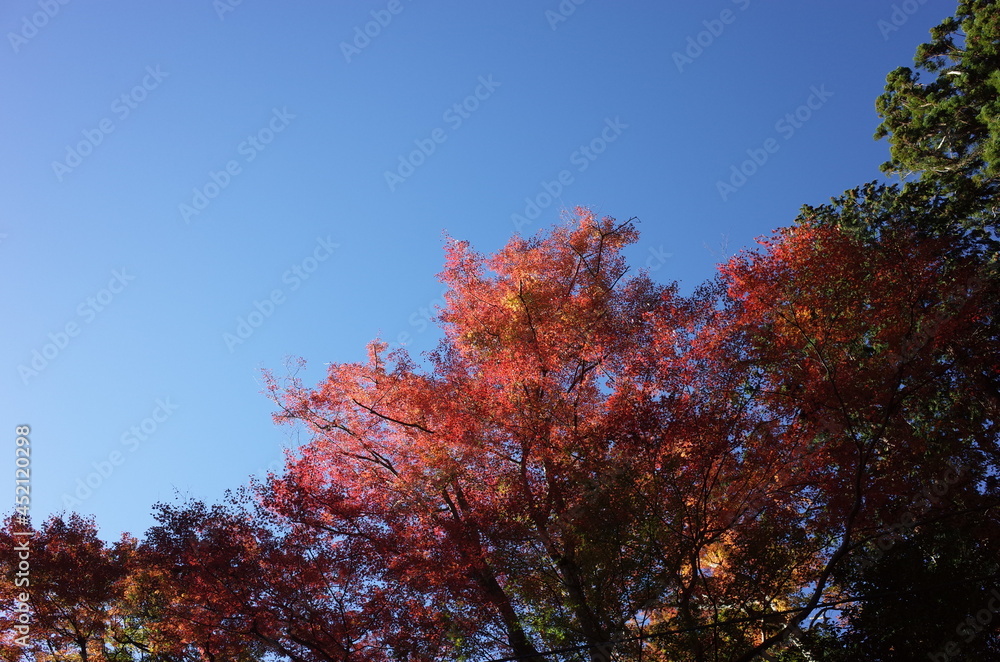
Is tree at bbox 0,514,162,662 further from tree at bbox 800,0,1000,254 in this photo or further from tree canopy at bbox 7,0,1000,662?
tree at bbox 800,0,1000,254

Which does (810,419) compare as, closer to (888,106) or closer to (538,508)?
(538,508)

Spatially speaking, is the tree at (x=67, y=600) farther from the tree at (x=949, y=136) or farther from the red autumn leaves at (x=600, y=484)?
the tree at (x=949, y=136)

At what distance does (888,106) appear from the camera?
65.2 ft

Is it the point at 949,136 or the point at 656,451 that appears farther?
the point at 949,136

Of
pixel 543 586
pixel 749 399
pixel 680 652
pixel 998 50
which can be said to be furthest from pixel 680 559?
pixel 998 50

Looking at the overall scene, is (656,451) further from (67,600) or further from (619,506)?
(67,600)

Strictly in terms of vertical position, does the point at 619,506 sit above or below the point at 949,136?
below

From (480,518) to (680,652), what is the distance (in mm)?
4023

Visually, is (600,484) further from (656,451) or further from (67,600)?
(67,600)

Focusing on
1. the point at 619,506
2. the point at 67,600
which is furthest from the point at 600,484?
the point at 67,600

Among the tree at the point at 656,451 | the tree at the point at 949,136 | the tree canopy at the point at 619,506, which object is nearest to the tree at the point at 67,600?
the tree canopy at the point at 619,506

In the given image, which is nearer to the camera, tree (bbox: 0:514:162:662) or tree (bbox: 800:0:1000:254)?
tree (bbox: 0:514:162:662)

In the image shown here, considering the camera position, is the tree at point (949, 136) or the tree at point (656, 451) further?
the tree at point (949, 136)

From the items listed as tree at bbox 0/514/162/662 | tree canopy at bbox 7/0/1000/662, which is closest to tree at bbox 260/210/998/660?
tree canopy at bbox 7/0/1000/662
